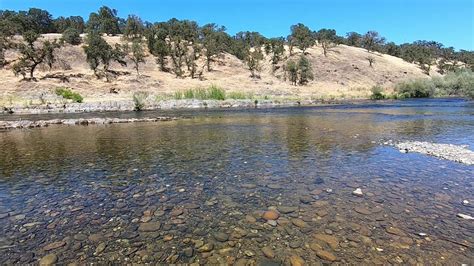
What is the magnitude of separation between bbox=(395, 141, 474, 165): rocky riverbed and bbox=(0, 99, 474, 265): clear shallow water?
0.64m

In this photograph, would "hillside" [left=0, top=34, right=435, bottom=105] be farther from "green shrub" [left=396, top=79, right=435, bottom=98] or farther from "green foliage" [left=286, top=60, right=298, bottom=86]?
"green shrub" [left=396, top=79, right=435, bottom=98]

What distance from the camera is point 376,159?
1391cm

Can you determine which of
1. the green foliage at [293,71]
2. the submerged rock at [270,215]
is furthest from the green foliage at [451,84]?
the submerged rock at [270,215]

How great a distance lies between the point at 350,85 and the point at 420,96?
24013 mm

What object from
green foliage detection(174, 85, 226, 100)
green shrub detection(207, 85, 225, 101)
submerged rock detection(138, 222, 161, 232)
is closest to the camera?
submerged rock detection(138, 222, 161, 232)

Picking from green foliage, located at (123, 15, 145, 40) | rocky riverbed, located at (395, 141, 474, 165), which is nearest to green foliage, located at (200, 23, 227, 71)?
green foliage, located at (123, 15, 145, 40)

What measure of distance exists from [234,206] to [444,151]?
1121 cm

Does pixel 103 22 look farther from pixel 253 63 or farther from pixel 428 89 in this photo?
pixel 428 89

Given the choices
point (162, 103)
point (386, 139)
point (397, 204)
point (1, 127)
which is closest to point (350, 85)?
point (162, 103)

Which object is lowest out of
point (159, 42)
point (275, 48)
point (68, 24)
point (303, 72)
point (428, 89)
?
point (428, 89)

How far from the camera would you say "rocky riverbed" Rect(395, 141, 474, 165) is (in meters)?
13.3

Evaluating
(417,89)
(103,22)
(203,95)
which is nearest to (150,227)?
(203,95)

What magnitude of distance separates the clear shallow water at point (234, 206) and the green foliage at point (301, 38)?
10197cm

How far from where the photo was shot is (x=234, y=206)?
8711 mm
